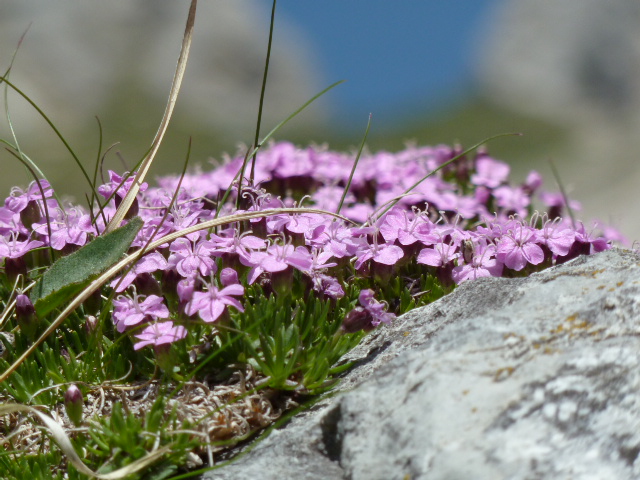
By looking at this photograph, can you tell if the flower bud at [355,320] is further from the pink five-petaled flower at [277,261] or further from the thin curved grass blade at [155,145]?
the thin curved grass blade at [155,145]

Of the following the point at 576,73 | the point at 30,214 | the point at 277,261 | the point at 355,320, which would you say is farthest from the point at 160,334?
the point at 576,73

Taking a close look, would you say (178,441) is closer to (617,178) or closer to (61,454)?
(61,454)

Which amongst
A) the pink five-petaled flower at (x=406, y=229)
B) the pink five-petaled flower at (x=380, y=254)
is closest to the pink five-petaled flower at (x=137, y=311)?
the pink five-petaled flower at (x=380, y=254)

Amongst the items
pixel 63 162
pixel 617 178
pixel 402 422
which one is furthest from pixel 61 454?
pixel 63 162

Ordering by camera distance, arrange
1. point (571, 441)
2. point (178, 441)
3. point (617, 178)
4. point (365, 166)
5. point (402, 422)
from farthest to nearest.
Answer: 1. point (617, 178)
2. point (365, 166)
3. point (178, 441)
4. point (402, 422)
5. point (571, 441)

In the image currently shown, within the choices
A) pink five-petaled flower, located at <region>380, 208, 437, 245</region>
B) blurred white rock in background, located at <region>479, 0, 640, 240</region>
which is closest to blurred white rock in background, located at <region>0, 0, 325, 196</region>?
blurred white rock in background, located at <region>479, 0, 640, 240</region>
